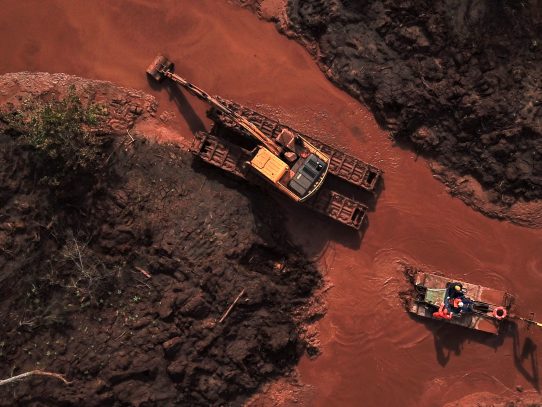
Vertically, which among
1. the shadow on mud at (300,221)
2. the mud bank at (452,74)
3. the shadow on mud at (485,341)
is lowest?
the shadow on mud at (485,341)

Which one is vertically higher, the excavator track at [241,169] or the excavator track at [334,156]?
the excavator track at [334,156]

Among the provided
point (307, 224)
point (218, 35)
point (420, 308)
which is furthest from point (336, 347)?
point (218, 35)

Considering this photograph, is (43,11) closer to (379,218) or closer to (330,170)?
A: (330,170)

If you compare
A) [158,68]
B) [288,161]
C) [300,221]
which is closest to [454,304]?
[300,221]

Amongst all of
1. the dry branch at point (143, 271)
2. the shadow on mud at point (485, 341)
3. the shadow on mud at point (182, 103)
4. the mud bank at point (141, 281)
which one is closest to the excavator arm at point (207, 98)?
the shadow on mud at point (182, 103)

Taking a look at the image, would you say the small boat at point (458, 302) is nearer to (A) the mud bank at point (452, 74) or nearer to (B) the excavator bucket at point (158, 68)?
(A) the mud bank at point (452, 74)

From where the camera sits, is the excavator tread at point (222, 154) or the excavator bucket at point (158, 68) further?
the excavator bucket at point (158, 68)

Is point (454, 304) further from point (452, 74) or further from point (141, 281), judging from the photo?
point (141, 281)

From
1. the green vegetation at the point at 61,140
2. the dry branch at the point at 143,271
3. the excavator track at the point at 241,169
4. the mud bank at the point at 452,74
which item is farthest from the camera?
the excavator track at the point at 241,169
